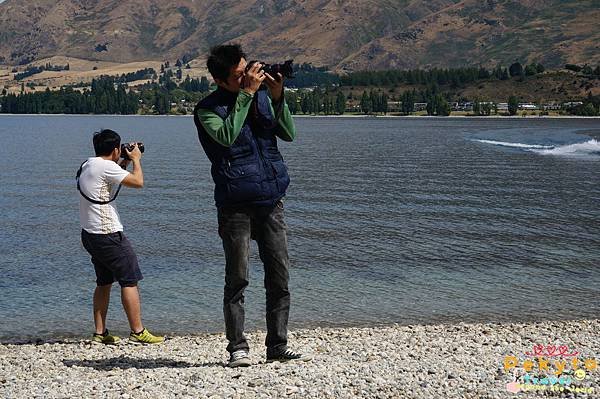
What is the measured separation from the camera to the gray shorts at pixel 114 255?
13.2 meters

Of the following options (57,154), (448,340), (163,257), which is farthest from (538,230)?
(57,154)

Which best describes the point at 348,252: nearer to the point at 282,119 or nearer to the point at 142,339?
the point at 142,339

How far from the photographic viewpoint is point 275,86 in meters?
10.9

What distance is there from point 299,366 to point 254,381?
98cm

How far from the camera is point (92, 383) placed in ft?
36.4

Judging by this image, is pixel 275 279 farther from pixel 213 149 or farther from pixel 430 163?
pixel 430 163

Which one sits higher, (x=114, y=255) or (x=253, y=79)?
(x=253, y=79)

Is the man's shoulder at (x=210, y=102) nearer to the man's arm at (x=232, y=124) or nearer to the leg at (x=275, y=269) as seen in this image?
the man's arm at (x=232, y=124)

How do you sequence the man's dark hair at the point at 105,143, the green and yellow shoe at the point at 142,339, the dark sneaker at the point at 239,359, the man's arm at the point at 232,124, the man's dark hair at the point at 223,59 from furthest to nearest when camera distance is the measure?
the green and yellow shoe at the point at 142,339 < the man's dark hair at the point at 105,143 < the dark sneaker at the point at 239,359 < the man's dark hair at the point at 223,59 < the man's arm at the point at 232,124

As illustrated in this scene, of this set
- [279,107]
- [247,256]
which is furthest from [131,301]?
[279,107]

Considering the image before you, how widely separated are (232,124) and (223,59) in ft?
2.89

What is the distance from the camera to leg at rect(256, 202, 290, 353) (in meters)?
11.0

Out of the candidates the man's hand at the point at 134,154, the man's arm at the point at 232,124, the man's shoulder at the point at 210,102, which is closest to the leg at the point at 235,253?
the man's arm at the point at 232,124

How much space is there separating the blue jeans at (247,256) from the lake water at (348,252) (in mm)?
6172
